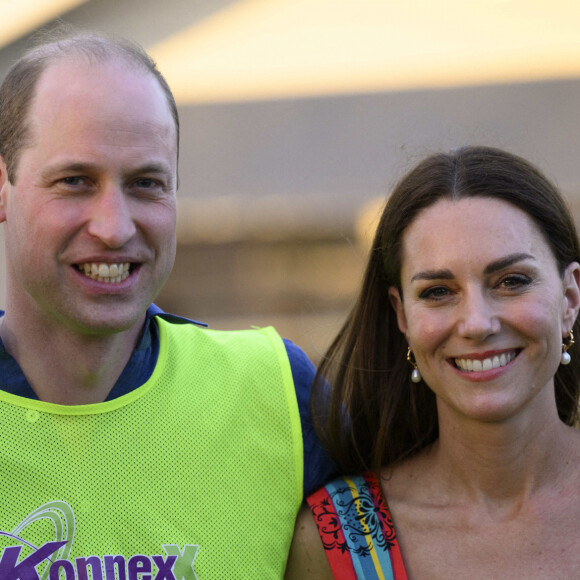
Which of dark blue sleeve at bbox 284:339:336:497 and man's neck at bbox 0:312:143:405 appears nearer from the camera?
man's neck at bbox 0:312:143:405

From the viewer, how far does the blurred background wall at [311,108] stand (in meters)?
10.7

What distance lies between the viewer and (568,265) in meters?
3.05

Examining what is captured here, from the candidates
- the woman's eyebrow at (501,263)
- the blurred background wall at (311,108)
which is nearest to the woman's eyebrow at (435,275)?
the woman's eyebrow at (501,263)

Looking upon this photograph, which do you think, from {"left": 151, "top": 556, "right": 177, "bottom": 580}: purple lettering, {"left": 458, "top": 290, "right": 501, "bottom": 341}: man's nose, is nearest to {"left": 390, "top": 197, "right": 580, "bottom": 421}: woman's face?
{"left": 458, "top": 290, "right": 501, "bottom": 341}: man's nose

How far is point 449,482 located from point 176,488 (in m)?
0.86

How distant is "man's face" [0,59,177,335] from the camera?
2625 millimetres

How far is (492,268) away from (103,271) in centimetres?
108

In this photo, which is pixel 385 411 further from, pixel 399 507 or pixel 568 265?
pixel 568 265

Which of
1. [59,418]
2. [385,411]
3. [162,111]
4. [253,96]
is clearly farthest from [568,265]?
[253,96]

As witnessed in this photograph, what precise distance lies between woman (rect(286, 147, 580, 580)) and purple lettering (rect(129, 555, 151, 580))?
1.60 ft

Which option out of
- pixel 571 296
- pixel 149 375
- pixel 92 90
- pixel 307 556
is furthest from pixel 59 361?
Answer: pixel 571 296

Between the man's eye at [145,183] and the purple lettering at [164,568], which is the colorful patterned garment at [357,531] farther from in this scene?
the man's eye at [145,183]

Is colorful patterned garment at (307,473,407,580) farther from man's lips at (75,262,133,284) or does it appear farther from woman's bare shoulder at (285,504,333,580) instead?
man's lips at (75,262,133,284)

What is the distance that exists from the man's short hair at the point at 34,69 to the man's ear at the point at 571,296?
4.11ft
